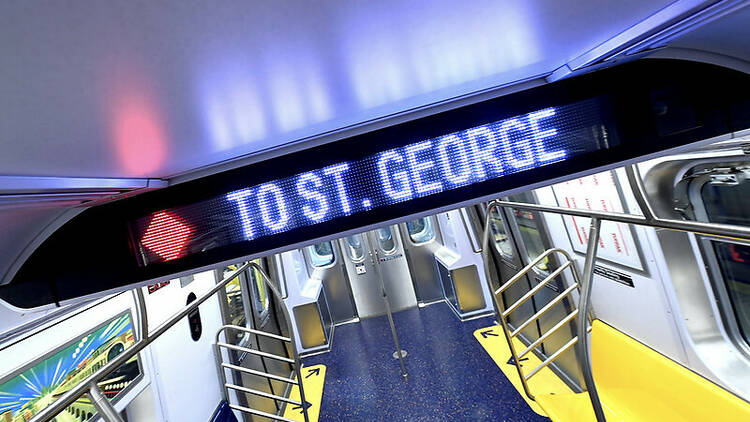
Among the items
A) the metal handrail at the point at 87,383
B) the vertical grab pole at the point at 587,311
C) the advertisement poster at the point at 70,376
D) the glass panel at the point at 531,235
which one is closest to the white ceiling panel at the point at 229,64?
the metal handrail at the point at 87,383

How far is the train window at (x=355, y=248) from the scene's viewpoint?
18.7 feet

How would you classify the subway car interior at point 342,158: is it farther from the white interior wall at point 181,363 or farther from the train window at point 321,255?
the train window at point 321,255

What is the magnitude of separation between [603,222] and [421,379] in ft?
7.88

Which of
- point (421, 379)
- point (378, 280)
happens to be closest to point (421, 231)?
point (378, 280)

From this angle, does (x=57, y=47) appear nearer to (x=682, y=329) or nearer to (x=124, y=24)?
(x=124, y=24)

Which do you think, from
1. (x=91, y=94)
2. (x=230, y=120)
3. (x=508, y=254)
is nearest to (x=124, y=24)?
(x=91, y=94)

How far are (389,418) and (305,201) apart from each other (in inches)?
113

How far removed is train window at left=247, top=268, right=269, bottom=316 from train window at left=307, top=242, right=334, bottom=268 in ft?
5.75

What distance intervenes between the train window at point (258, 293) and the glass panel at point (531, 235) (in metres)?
3.01

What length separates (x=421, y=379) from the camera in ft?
11.5

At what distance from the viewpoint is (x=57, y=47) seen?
328 mm

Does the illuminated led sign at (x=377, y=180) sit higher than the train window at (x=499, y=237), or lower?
higher

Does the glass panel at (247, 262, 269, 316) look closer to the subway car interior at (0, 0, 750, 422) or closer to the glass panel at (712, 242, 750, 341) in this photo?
the subway car interior at (0, 0, 750, 422)

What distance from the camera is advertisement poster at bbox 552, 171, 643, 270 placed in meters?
2.14
